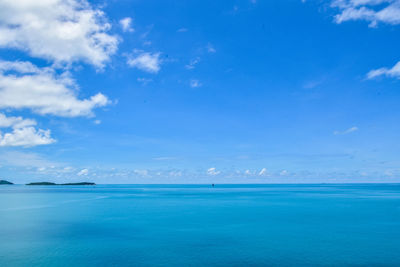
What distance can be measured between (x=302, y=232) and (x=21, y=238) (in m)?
25.9

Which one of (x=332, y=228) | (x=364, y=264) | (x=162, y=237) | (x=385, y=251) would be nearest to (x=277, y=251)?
(x=364, y=264)

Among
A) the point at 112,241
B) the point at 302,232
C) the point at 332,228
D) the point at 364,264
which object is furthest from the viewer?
the point at 332,228

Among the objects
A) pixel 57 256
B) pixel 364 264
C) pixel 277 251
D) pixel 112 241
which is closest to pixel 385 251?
pixel 364 264

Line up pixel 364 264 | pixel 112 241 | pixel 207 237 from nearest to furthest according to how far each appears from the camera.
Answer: pixel 364 264 → pixel 112 241 → pixel 207 237

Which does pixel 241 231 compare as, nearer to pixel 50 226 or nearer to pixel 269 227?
pixel 269 227

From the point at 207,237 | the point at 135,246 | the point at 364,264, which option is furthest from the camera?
the point at 207,237

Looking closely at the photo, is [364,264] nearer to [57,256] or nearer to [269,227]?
[269,227]

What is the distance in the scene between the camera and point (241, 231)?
1153 inches

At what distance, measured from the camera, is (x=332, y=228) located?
3083cm

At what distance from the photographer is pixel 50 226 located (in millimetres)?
32500

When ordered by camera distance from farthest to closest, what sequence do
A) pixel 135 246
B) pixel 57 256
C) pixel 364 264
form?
pixel 135 246 < pixel 57 256 < pixel 364 264

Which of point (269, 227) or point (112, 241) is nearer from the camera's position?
point (112, 241)

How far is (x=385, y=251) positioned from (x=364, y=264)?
4668 mm

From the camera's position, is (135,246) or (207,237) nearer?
A: (135,246)
